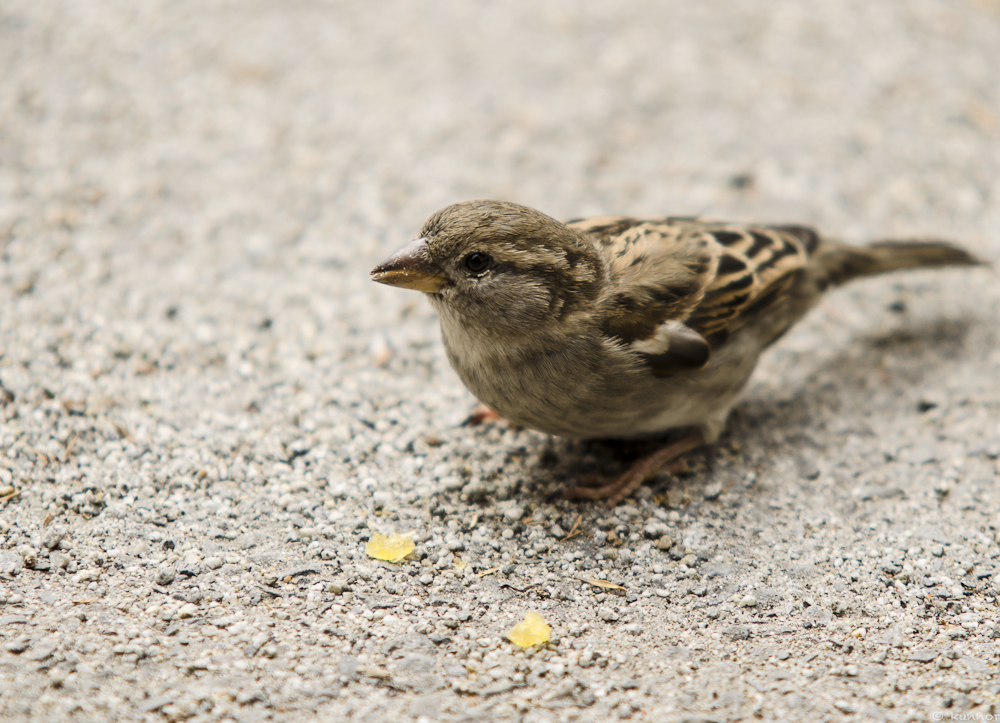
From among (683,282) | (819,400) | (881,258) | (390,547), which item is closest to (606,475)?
(683,282)

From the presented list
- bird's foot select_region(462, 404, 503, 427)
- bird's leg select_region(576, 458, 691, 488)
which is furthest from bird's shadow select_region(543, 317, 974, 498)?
bird's foot select_region(462, 404, 503, 427)

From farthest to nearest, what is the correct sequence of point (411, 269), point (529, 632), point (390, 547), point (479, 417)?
point (479, 417) < point (390, 547) < point (411, 269) < point (529, 632)

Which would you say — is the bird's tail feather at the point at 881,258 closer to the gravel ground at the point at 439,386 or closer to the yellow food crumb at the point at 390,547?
→ the gravel ground at the point at 439,386

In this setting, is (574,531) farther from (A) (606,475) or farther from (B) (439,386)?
(B) (439,386)

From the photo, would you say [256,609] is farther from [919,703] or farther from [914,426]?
[914,426]

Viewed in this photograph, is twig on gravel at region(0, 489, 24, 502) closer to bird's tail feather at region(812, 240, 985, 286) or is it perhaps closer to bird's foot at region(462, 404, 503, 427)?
bird's foot at region(462, 404, 503, 427)

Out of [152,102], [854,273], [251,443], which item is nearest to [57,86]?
[152,102]

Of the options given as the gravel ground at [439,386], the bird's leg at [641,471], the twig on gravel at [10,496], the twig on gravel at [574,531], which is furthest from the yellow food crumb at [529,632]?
the twig on gravel at [10,496]

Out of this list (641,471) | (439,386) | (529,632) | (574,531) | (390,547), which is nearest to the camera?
(529,632)
